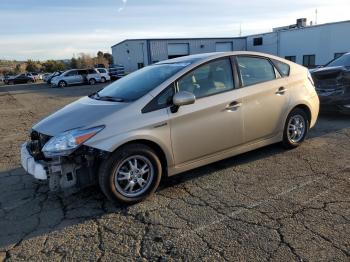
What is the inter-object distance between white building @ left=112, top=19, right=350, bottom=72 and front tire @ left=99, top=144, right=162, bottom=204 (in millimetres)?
32667

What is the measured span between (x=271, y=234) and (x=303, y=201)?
2.88 feet

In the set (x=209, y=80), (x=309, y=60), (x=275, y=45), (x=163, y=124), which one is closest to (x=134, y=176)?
(x=163, y=124)

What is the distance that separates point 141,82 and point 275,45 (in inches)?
1585

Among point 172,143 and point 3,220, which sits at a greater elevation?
point 172,143

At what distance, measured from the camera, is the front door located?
14.6 ft

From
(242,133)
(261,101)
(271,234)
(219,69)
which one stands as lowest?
(271,234)

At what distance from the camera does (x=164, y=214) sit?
3963 mm

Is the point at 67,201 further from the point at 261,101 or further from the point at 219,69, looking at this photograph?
the point at 261,101

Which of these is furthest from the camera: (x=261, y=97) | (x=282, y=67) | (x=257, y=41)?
(x=257, y=41)

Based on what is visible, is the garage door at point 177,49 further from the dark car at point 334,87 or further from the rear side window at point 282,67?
the rear side window at point 282,67

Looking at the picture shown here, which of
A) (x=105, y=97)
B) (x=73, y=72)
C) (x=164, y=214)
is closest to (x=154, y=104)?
(x=105, y=97)

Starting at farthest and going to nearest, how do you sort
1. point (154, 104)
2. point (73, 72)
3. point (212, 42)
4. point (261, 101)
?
point (212, 42) → point (73, 72) → point (261, 101) → point (154, 104)

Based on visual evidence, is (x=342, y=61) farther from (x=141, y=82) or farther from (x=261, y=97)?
(x=141, y=82)

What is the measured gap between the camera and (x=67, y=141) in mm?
3924
